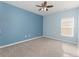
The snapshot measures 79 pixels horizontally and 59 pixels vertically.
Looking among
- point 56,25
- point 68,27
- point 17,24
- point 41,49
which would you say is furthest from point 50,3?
point 41,49

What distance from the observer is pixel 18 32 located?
2092 mm

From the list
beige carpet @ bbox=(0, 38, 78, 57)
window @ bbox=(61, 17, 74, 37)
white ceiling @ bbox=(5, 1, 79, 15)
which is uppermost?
white ceiling @ bbox=(5, 1, 79, 15)

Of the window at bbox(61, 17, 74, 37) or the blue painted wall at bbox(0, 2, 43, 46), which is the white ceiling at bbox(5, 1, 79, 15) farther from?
the window at bbox(61, 17, 74, 37)

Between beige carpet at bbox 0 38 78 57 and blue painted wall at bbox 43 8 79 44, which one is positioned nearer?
blue painted wall at bbox 43 8 79 44

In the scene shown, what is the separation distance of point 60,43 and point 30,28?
2.34 feet

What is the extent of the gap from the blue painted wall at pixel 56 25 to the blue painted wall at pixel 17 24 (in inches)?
5.2

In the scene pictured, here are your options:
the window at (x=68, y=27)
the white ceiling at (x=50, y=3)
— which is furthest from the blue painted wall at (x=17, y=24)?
the window at (x=68, y=27)

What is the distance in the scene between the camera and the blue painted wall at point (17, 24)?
1.82m

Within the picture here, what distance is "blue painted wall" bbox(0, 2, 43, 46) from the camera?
5.98 feet

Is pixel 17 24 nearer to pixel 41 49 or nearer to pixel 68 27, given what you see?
pixel 41 49

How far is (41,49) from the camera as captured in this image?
6.55ft

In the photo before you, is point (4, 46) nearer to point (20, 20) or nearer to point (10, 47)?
point (10, 47)

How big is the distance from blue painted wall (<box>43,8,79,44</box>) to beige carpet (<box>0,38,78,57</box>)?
0.12 m

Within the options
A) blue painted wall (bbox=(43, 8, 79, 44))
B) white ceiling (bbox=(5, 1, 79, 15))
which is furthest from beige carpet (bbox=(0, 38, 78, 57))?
white ceiling (bbox=(5, 1, 79, 15))
